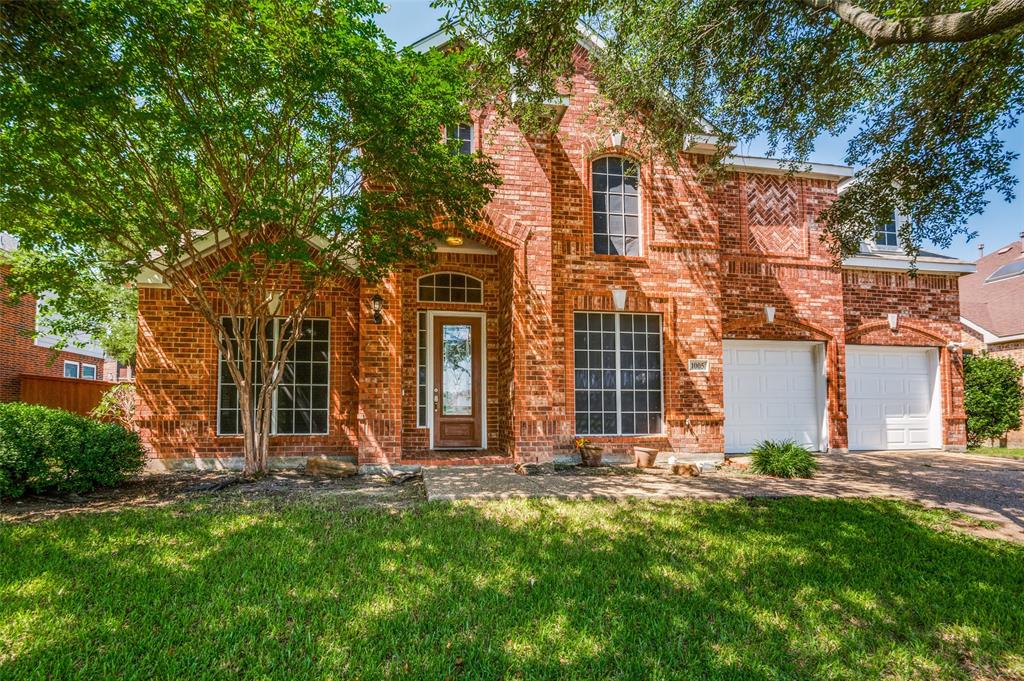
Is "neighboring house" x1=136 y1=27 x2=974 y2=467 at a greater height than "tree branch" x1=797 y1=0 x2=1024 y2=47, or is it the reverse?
"tree branch" x1=797 y1=0 x2=1024 y2=47

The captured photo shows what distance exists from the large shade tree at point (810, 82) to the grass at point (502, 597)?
185 inches

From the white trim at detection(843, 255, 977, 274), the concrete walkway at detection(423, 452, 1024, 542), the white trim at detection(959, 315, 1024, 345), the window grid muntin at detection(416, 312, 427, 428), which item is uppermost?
the white trim at detection(843, 255, 977, 274)

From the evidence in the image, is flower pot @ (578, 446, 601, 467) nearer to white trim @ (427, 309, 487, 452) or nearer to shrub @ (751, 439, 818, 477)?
white trim @ (427, 309, 487, 452)

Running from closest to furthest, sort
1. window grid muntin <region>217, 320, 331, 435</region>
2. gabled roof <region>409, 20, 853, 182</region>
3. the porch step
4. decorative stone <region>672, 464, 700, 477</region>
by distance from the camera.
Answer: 1. decorative stone <region>672, 464, 700, 477</region>
2. the porch step
3. window grid muntin <region>217, 320, 331, 435</region>
4. gabled roof <region>409, 20, 853, 182</region>

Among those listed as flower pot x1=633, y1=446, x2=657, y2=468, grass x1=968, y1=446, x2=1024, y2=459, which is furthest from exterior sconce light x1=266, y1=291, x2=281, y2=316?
grass x1=968, y1=446, x2=1024, y2=459

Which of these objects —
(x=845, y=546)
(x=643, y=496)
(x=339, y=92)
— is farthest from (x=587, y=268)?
(x=845, y=546)

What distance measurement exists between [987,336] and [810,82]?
13.9 metres

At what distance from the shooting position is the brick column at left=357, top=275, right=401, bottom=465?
342 inches

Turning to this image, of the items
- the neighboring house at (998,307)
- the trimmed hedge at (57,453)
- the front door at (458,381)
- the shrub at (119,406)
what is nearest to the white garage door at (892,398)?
the neighboring house at (998,307)

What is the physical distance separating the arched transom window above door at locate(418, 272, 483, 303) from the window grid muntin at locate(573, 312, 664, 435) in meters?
2.00

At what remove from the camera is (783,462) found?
8602mm

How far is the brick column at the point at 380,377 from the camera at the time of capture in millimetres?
8680

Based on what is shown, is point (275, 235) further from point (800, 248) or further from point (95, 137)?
point (800, 248)

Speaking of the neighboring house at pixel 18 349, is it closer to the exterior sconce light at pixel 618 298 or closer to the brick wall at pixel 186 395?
the brick wall at pixel 186 395
